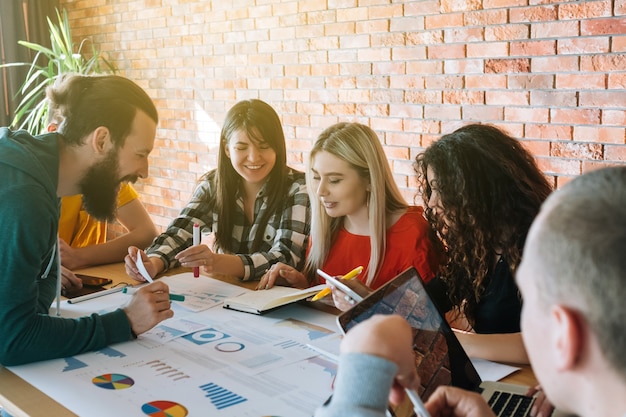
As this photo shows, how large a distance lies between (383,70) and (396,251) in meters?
1.62

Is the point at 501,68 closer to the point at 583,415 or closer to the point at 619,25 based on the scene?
the point at 619,25

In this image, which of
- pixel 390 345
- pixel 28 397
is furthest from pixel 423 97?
pixel 390 345

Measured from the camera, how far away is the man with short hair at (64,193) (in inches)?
58.6

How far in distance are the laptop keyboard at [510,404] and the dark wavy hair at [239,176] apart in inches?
56.6

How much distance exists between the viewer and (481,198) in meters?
1.75

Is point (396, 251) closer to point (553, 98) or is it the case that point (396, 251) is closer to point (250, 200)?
point (250, 200)

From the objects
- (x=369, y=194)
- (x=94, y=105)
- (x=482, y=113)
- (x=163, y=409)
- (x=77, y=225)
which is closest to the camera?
(x=163, y=409)

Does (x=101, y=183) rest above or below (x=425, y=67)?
below

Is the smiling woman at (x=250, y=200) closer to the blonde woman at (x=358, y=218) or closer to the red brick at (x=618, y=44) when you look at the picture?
the blonde woman at (x=358, y=218)

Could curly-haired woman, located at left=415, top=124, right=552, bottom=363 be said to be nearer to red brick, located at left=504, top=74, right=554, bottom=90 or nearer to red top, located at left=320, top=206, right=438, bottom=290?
red top, located at left=320, top=206, right=438, bottom=290

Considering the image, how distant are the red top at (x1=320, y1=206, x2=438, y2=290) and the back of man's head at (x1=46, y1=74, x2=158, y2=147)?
81cm

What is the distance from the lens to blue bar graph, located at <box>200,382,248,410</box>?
4.24 feet

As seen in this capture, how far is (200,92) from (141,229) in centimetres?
227

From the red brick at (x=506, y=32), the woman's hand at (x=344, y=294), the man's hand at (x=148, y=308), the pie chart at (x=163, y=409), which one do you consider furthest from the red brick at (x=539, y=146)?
the pie chart at (x=163, y=409)
